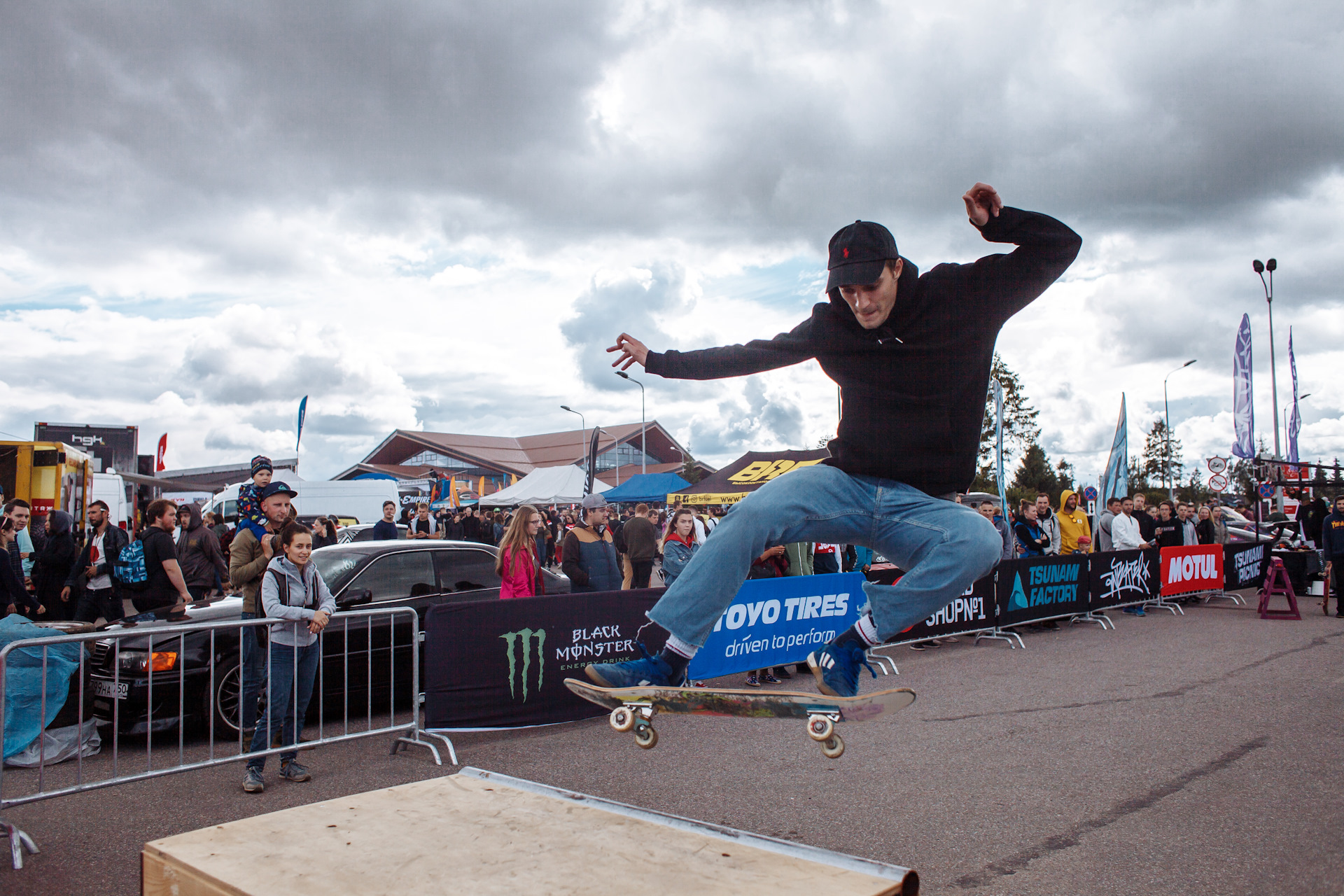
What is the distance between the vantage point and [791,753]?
636cm

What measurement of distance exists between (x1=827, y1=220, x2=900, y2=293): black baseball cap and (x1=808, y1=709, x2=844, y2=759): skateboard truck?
1.59 m

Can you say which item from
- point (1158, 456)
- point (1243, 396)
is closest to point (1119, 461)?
point (1243, 396)

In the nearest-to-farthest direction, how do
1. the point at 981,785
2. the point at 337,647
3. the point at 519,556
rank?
the point at 981,785 → the point at 337,647 → the point at 519,556

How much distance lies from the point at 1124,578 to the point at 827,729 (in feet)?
42.6

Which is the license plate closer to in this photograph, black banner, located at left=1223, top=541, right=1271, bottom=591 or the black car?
the black car

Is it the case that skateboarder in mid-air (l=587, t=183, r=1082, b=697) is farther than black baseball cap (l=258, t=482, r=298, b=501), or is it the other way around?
black baseball cap (l=258, t=482, r=298, b=501)

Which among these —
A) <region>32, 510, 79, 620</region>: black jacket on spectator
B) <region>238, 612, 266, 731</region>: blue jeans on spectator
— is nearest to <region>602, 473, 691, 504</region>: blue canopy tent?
<region>32, 510, 79, 620</region>: black jacket on spectator

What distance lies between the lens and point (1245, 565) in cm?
1758

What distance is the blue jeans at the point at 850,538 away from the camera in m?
3.12

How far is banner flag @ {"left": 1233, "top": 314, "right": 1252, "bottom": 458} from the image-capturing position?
22359mm

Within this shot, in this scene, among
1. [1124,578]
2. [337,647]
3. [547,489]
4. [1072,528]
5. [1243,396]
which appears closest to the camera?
[337,647]

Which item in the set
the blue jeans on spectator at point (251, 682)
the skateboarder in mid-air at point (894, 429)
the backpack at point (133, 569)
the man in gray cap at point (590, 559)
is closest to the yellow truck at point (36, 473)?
the backpack at point (133, 569)

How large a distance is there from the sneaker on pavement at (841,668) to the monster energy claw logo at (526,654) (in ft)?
13.4

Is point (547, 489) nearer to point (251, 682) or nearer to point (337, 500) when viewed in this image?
point (337, 500)
